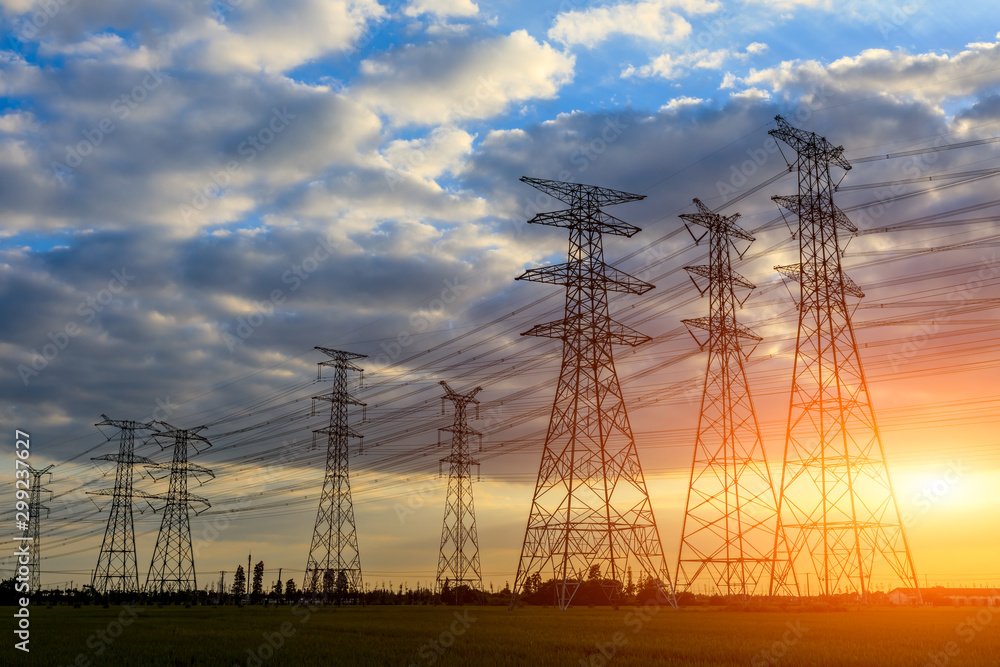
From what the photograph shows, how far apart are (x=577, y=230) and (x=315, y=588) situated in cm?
4355

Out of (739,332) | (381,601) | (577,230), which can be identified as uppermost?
(577,230)

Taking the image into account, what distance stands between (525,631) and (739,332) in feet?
99.8

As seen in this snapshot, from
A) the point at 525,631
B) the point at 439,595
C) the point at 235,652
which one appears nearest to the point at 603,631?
the point at 525,631

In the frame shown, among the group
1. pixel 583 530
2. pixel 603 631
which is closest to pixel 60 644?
pixel 603 631

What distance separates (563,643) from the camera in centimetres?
2995

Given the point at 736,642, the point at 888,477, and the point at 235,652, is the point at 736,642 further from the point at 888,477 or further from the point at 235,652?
the point at 888,477

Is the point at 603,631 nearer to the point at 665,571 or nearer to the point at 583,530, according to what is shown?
the point at 583,530

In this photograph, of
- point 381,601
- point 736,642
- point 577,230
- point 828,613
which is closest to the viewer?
point 736,642

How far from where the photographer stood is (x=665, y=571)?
50.2 metres

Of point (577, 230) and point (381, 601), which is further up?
point (577, 230)

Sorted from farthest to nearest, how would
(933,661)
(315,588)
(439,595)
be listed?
(439,595) < (315,588) < (933,661)

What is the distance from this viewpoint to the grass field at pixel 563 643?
25.3 m

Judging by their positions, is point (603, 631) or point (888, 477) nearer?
point (603, 631)

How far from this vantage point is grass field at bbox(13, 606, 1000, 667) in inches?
995
